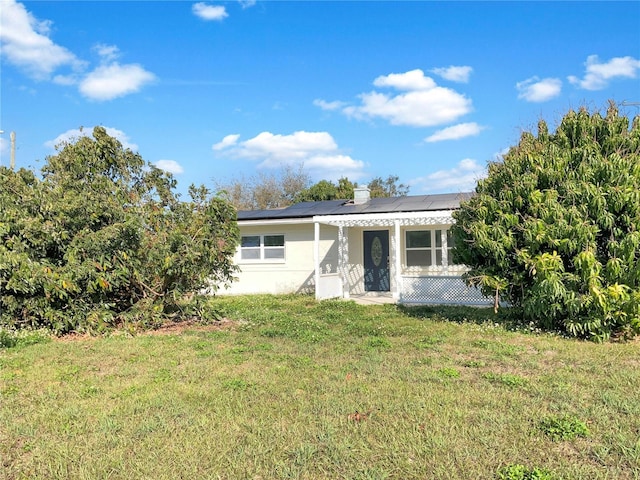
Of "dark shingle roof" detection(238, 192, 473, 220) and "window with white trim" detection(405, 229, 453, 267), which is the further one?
"dark shingle roof" detection(238, 192, 473, 220)

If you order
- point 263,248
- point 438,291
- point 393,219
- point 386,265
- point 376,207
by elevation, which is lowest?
point 438,291

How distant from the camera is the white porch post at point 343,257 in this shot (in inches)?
541

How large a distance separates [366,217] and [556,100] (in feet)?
19.0

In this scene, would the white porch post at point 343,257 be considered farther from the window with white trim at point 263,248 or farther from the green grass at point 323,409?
the green grass at point 323,409

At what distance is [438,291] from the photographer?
1198 cm

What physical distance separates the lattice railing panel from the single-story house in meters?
0.03

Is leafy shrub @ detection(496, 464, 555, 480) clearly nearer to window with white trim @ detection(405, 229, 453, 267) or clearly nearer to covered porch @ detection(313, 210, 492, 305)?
covered porch @ detection(313, 210, 492, 305)

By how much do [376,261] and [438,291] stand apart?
308 centimetres

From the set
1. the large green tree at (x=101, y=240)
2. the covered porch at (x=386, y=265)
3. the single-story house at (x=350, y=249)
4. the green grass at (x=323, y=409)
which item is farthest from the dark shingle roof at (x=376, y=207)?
the green grass at (x=323, y=409)

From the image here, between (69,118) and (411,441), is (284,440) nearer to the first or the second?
(411,441)

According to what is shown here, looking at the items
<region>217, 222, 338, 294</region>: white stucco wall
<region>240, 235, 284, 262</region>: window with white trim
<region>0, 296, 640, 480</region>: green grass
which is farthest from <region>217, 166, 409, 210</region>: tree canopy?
<region>0, 296, 640, 480</region>: green grass

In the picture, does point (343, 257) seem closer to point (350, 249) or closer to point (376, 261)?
point (350, 249)

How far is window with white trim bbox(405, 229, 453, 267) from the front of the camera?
44.5 feet

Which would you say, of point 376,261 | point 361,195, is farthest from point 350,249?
point 361,195
